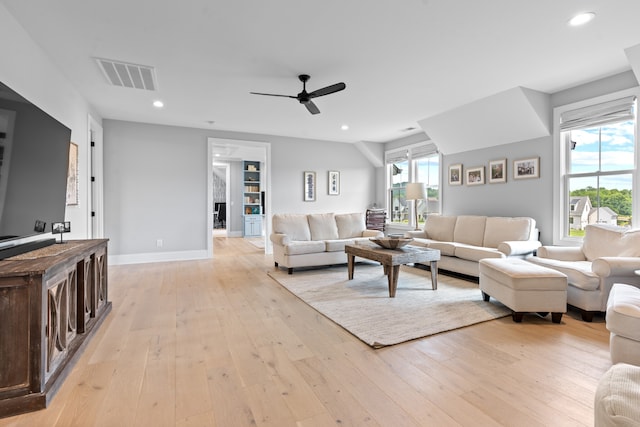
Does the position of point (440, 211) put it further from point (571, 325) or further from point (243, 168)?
point (243, 168)

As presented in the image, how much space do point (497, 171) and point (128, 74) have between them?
534 cm

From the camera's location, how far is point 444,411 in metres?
1.60

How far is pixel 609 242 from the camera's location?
10.8 feet

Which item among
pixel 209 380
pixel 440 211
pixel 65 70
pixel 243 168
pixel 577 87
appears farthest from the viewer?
pixel 243 168

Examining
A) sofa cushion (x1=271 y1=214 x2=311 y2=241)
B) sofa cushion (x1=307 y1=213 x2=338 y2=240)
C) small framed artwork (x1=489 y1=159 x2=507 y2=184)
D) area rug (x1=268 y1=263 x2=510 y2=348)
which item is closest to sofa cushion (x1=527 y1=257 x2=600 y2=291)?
area rug (x1=268 y1=263 x2=510 y2=348)

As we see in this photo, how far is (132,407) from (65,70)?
3.67 meters

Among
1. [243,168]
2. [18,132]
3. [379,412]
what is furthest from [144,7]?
[243,168]

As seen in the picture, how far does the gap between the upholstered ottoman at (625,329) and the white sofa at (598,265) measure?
33.1 inches

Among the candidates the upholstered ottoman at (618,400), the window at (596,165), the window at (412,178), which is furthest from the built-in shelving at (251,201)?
the upholstered ottoman at (618,400)

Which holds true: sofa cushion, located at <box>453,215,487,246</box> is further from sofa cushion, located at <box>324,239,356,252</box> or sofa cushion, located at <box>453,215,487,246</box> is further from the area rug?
sofa cushion, located at <box>324,239,356,252</box>

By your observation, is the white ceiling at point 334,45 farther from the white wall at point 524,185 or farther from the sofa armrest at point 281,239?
Result: the sofa armrest at point 281,239

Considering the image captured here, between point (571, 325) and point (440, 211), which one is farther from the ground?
point (440, 211)

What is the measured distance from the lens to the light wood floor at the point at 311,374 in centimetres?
157

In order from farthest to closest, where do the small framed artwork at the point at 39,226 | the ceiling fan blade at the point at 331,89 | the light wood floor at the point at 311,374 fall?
the ceiling fan blade at the point at 331,89 → the small framed artwork at the point at 39,226 → the light wood floor at the point at 311,374
